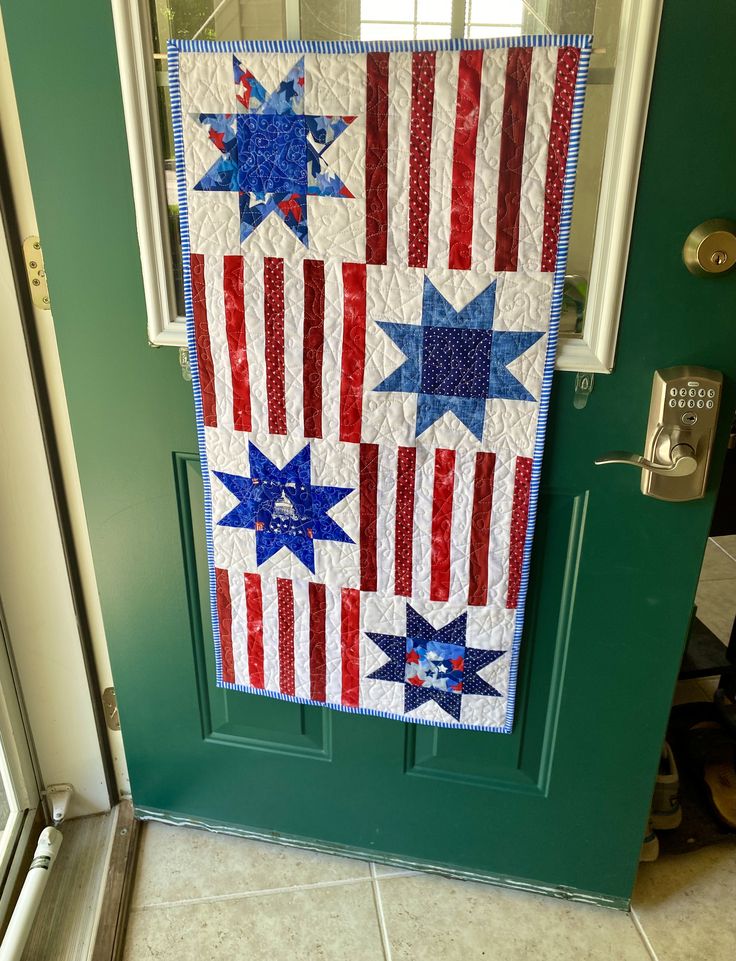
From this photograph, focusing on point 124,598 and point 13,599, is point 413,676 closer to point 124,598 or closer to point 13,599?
point 124,598

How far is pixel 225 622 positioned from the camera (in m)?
1.41

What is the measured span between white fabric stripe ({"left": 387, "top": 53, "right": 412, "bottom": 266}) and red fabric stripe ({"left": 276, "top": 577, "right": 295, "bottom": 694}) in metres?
0.57

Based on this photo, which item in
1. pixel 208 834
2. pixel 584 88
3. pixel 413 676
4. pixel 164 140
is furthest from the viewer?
pixel 208 834

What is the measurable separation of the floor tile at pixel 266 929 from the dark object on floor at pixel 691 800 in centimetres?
63

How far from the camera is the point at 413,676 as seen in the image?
1368 mm

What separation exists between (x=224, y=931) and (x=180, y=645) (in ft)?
1.74

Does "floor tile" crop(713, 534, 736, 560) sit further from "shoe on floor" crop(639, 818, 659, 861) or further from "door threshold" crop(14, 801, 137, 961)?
"door threshold" crop(14, 801, 137, 961)

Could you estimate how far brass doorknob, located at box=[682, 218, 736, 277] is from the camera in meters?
1.03

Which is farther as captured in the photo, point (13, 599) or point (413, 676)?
point (13, 599)

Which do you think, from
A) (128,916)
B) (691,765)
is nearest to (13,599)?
(128,916)

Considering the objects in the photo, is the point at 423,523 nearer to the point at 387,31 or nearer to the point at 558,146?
the point at 558,146

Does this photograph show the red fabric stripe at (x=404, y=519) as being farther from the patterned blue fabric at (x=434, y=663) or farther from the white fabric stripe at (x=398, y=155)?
the white fabric stripe at (x=398, y=155)

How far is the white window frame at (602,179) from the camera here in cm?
97

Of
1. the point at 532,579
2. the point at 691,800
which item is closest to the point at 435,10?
the point at 532,579
